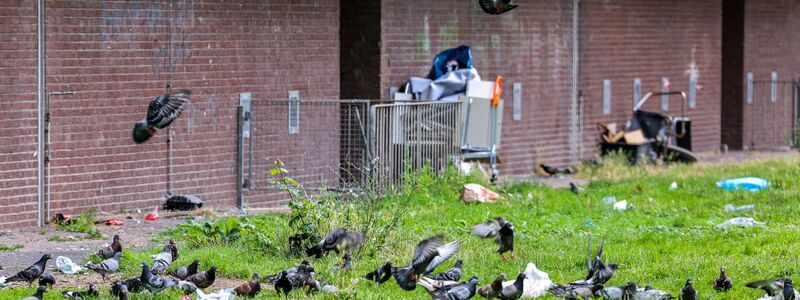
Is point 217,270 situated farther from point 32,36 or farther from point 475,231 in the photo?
point 32,36

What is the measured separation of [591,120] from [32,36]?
1175 centimetres

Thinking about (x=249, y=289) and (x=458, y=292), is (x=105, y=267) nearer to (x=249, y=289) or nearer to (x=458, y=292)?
(x=249, y=289)

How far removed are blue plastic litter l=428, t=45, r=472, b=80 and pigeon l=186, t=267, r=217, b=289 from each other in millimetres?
9992

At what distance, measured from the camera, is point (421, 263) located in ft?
36.1

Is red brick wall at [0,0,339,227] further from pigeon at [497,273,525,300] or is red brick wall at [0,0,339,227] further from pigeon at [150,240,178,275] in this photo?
pigeon at [497,273,525,300]

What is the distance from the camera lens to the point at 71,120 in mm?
16250

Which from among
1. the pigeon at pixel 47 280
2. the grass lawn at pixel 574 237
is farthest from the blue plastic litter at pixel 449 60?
the pigeon at pixel 47 280

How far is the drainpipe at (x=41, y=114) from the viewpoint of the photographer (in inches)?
618

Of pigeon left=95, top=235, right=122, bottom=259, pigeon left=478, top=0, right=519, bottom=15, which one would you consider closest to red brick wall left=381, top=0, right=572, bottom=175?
pigeon left=478, top=0, right=519, bottom=15

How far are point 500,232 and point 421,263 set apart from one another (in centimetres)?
185

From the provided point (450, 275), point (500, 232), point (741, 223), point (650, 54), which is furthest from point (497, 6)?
point (650, 54)

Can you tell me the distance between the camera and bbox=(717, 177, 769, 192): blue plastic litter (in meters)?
19.3

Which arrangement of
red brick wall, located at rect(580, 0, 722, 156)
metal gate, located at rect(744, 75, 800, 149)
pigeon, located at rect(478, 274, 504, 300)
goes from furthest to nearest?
metal gate, located at rect(744, 75, 800, 149), red brick wall, located at rect(580, 0, 722, 156), pigeon, located at rect(478, 274, 504, 300)

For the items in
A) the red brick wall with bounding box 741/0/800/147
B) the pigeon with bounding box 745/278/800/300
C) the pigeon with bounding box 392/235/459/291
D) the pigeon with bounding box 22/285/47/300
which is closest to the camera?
the pigeon with bounding box 22/285/47/300
